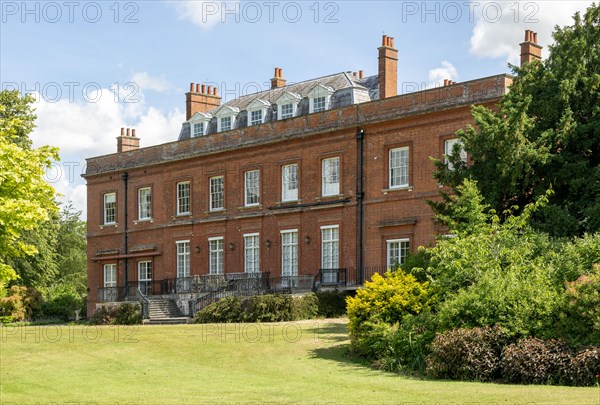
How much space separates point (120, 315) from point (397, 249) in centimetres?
1269

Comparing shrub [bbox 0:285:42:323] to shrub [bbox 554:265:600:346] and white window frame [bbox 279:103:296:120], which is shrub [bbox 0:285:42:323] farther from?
shrub [bbox 554:265:600:346]

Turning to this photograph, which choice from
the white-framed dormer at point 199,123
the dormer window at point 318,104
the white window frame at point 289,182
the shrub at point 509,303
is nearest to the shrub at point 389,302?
the shrub at point 509,303

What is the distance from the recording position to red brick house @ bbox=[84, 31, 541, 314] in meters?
35.9

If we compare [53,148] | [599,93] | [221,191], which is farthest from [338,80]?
[53,148]

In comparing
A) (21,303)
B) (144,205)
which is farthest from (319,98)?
(21,303)

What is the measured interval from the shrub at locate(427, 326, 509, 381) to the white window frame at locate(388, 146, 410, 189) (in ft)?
52.0

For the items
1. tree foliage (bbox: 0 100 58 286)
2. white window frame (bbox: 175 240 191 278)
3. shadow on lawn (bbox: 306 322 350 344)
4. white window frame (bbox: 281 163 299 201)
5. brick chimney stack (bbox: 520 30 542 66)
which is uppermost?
brick chimney stack (bbox: 520 30 542 66)

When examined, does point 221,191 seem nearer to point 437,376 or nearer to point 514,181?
point 514,181

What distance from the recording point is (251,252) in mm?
42750

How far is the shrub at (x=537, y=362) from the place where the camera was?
18.7 meters

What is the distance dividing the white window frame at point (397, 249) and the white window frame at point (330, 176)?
355cm

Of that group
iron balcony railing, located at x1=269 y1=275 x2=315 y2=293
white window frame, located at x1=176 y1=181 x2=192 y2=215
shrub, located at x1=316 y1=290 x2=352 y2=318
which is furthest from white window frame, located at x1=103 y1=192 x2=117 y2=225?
shrub, located at x1=316 y1=290 x2=352 y2=318

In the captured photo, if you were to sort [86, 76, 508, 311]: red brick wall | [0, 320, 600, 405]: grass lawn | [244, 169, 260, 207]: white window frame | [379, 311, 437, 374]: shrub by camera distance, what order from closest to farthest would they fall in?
1. [0, 320, 600, 405]: grass lawn
2. [379, 311, 437, 374]: shrub
3. [86, 76, 508, 311]: red brick wall
4. [244, 169, 260, 207]: white window frame

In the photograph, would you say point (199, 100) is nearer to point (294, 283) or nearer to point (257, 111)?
point (257, 111)
